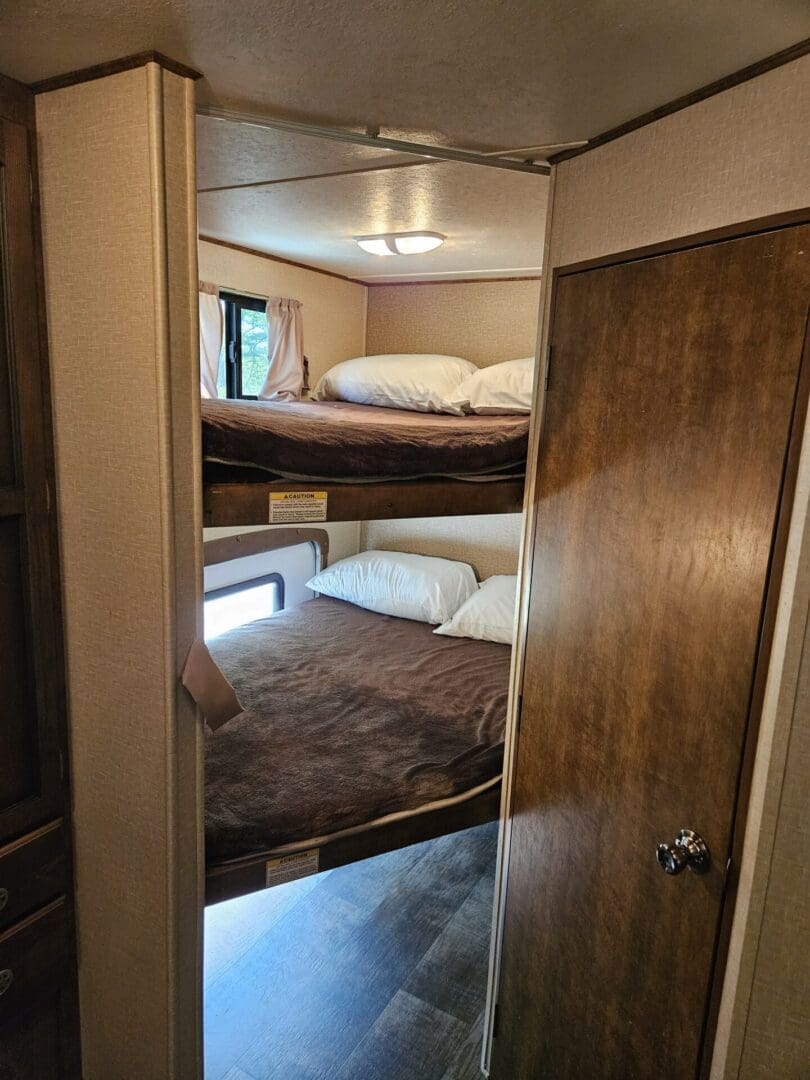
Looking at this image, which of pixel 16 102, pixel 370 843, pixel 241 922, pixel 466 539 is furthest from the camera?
pixel 466 539

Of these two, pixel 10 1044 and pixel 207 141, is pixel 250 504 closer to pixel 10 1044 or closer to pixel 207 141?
pixel 207 141

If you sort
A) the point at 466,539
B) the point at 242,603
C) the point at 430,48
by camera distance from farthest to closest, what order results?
1. the point at 466,539
2. the point at 242,603
3. the point at 430,48

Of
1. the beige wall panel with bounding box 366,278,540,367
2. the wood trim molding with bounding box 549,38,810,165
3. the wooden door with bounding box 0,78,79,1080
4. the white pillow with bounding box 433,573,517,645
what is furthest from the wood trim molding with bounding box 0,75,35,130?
the white pillow with bounding box 433,573,517,645

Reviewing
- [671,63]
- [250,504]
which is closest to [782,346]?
[671,63]

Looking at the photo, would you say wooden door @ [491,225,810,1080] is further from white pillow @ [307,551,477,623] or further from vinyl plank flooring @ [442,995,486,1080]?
white pillow @ [307,551,477,623]

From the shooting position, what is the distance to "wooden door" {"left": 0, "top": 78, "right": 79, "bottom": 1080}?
1.15m

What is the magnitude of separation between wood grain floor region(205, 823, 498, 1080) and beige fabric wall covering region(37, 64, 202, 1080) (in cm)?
65

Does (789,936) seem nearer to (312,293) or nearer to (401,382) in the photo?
(401,382)

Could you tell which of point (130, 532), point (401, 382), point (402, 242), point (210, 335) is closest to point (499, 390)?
point (401, 382)

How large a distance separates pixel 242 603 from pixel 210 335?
1325 millimetres

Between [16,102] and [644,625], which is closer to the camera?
[16,102]

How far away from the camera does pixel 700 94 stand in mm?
1115

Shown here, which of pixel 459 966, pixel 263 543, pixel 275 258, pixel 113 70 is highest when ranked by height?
pixel 275 258

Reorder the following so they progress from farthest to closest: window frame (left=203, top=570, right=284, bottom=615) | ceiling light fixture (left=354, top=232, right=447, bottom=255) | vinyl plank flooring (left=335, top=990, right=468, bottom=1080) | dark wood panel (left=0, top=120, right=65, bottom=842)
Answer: window frame (left=203, top=570, right=284, bottom=615) < ceiling light fixture (left=354, top=232, right=447, bottom=255) < vinyl plank flooring (left=335, top=990, right=468, bottom=1080) < dark wood panel (left=0, top=120, right=65, bottom=842)
